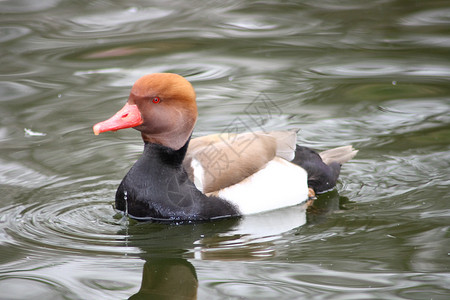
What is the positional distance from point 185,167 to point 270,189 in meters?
0.70

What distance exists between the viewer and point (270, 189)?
5.73 meters

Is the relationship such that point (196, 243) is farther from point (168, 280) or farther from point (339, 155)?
point (339, 155)

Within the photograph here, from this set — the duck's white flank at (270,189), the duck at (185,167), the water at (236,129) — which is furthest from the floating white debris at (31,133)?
the duck's white flank at (270,189)

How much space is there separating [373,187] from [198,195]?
1522mm

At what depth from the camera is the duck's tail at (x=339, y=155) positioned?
6176 mm

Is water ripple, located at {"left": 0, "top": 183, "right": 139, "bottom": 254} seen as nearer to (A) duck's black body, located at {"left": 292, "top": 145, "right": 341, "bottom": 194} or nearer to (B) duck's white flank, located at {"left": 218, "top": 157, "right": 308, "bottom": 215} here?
(B) duck's white flank, located at {"left": 218, "top": 157, "right": 308, "bottom": 215}

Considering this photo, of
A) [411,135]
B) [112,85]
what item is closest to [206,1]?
[112,85]

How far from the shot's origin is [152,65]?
8680 mm

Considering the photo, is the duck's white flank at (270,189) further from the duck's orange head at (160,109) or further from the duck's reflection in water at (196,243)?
the duck's orange head at (160,109)

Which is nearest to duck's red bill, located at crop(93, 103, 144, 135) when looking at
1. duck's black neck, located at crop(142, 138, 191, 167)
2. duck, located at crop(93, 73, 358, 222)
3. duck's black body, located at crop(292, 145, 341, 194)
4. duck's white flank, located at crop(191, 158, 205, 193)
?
duck, located at crop(93, 73, 358, 222)

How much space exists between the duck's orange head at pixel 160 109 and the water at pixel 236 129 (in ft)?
2.34

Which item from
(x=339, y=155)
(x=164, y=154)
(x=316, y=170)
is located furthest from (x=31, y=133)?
(x=339, y=155)

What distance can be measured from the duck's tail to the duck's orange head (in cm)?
136

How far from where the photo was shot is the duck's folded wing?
5.50 metres
